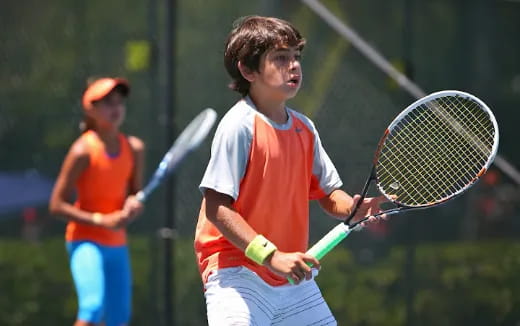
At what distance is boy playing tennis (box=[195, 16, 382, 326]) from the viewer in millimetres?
3652

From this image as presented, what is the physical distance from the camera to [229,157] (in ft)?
12.0

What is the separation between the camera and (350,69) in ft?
22.1

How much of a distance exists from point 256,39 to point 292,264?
81 cm

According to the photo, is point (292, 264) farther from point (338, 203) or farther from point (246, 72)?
point (246, 72)

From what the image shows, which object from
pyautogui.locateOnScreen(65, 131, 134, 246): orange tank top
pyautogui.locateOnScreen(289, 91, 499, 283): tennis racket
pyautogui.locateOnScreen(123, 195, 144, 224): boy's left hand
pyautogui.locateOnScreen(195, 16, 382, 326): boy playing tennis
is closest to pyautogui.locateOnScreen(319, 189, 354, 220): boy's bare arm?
pyautogui.locateOnScreen(195, 16, 382, 326): boy playing tennis

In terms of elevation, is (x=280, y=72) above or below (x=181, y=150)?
below

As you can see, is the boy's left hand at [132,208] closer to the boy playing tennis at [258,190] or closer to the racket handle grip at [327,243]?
the boy playing tennis at [258,190]

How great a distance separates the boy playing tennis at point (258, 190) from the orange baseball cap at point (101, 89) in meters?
2.33

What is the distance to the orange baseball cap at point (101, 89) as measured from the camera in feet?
20.2

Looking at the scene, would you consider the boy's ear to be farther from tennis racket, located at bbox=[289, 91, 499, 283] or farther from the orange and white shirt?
tennis racket, located at bbox=[289, 91, 499, 283]

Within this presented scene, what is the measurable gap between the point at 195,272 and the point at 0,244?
118 cm

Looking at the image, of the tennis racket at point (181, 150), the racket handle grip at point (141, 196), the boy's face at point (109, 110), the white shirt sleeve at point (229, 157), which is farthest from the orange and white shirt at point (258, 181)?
the boy's face at point (109, 110)

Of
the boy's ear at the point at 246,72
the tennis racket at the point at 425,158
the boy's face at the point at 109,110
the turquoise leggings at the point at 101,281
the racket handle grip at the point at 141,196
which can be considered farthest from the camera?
the boy's face at the point at 109,110

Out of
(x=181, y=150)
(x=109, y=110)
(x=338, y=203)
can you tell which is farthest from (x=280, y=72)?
(x=109, y=110)
